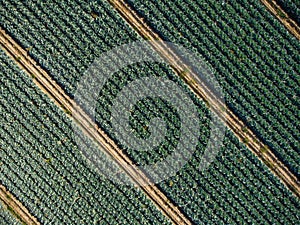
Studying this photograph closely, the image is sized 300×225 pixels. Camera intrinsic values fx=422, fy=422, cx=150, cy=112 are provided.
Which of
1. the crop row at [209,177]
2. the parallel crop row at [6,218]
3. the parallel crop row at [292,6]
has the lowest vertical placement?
the crop row at [209,177]

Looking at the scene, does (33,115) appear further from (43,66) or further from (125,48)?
(125,48)

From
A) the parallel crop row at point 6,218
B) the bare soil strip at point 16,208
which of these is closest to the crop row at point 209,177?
the bare soil strip at point 16,208

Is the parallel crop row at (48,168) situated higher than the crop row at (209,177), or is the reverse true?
the parallel crop row at (48,168)

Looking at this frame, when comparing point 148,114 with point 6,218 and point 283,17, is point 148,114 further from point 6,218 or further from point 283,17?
point 6,218

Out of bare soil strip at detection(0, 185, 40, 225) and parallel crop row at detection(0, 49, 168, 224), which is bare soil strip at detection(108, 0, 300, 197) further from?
bare soil strip at detection(0, 185, 40, 225)

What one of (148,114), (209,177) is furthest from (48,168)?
(209,177)

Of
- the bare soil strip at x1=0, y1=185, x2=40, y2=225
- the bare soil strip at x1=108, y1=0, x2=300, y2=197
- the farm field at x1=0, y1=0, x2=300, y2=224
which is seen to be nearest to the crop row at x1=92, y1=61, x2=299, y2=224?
the farm field at x1=0, y1=0, x2=300, y2=224

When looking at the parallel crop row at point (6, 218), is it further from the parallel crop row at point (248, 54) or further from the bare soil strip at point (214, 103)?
the parallel crop row at point (248, 54)
